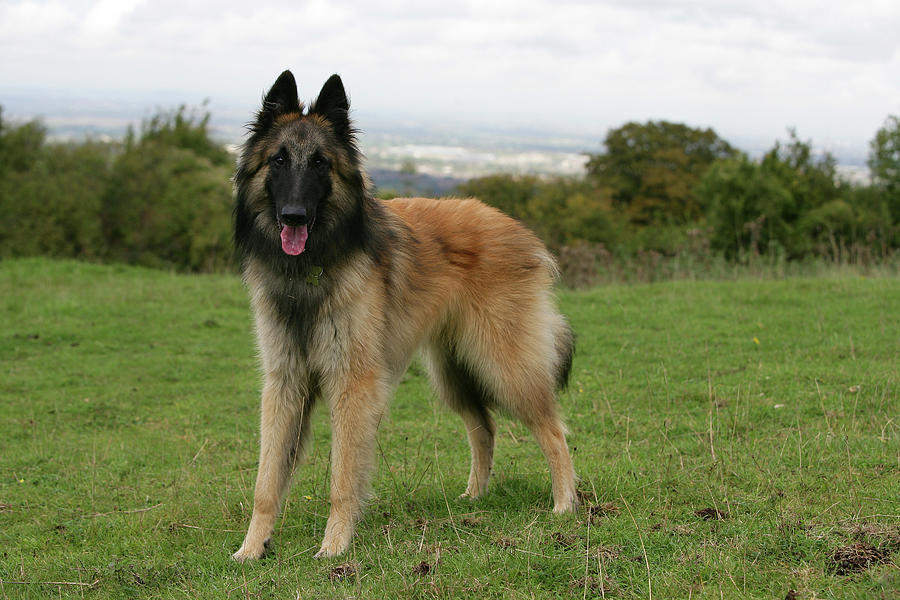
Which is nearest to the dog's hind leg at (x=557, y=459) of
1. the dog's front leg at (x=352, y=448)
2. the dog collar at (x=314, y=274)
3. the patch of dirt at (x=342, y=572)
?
the dog's front leg at (x=352, y=448)

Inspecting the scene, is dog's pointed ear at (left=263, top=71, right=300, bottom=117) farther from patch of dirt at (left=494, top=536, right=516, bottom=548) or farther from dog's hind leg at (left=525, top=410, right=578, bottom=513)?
patch of dirt at (left=494, top=536, right=516, bottom=548)

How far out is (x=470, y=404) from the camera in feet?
18.2

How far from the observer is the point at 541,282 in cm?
542

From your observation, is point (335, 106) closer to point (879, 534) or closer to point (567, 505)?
point (567, 505)

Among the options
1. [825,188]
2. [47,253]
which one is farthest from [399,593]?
[825,188]

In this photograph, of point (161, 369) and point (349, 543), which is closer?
point (349, 543)

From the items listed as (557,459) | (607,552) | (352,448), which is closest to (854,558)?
(607,552)

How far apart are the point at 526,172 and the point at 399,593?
40.1 metres

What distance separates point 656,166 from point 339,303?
40.3m

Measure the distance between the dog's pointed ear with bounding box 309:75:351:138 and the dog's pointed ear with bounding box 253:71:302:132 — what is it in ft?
0.52

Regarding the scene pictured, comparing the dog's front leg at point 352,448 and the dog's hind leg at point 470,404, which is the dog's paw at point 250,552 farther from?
the dog's hind leg at point 470,404

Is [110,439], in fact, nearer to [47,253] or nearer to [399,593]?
[399,593]

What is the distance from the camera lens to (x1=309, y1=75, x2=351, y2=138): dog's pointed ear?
4668 millimetres

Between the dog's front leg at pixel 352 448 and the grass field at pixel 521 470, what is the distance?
0.82ft
